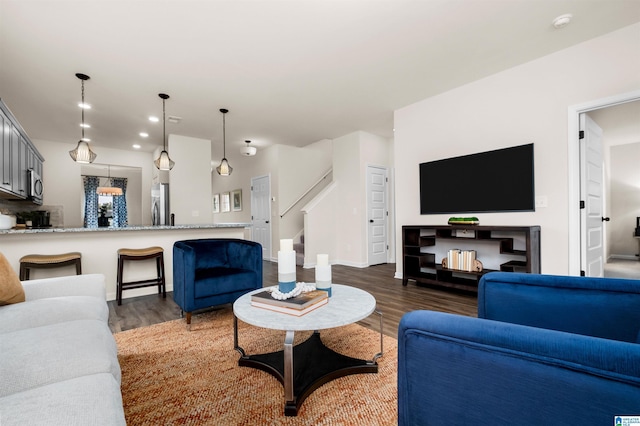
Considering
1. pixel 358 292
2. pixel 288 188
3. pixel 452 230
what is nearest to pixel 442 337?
pixel 358 292

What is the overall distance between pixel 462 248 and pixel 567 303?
9.22 ft

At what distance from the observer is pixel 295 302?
61.8 inches

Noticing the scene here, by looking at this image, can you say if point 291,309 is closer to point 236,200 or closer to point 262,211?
point 262,211

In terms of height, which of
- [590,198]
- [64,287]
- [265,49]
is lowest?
[64,287]

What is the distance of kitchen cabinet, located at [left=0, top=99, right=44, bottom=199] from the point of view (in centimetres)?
342

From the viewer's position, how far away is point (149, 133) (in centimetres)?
552

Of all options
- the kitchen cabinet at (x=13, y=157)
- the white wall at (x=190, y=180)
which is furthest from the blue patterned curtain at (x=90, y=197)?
the white wall at (x=190, y=180)

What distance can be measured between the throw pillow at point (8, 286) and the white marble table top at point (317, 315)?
1133 millimetres

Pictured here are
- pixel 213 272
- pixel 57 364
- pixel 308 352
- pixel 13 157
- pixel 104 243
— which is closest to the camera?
pixel 57 364

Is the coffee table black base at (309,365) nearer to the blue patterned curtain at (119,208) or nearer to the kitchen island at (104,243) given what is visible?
the kitchen island at (104,243)

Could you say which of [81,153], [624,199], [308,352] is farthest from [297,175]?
[624,199]

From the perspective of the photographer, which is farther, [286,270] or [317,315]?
[286,270]

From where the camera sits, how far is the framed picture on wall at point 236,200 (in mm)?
8123

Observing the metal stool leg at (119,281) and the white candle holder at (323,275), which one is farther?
the metal stool leg at (119,281)
